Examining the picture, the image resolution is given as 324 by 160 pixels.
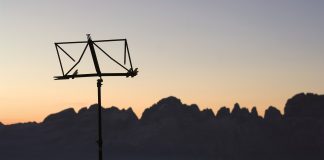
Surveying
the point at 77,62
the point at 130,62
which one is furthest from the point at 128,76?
the point at 77,62

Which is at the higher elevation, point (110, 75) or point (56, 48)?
point (56, 48)

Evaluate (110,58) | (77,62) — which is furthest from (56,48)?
(110,58)

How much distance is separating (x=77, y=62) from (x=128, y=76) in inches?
57.3

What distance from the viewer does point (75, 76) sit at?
50.9 ft

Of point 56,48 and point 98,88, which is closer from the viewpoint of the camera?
point 98,88

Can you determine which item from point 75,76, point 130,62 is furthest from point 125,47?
point 75,76

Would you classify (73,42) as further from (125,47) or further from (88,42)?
(125,47)

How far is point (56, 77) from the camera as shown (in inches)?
631

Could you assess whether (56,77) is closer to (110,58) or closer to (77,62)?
(77,62)

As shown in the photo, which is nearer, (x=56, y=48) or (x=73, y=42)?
(x=73, y=42)

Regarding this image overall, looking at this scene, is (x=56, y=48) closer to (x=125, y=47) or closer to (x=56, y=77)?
(x=56, y=77)

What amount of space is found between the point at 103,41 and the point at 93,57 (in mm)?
457

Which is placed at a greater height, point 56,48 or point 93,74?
point 56,48

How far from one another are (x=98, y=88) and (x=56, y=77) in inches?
57.3
